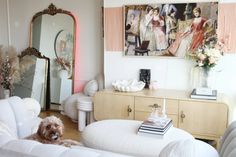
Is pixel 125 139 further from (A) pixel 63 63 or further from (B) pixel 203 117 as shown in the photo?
(A) pixel 63 63

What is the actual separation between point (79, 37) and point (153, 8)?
134cm

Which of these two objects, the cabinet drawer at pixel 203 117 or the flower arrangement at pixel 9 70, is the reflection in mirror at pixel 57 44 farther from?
the cabinet drawer at pixel 203 117

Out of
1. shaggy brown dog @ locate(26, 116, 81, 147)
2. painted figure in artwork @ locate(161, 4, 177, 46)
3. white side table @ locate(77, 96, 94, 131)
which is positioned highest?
painted figure in artwork @ locate(161, 4, 177, 46)

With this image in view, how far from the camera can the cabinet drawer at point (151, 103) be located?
10.6 ft

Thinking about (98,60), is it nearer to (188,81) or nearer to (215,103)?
(188,81)

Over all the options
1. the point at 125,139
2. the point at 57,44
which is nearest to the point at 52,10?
the point at 57,44

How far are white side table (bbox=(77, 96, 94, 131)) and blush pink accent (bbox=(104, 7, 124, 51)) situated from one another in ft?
2.56

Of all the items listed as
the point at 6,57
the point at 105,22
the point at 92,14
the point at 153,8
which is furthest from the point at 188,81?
the point at 6,57

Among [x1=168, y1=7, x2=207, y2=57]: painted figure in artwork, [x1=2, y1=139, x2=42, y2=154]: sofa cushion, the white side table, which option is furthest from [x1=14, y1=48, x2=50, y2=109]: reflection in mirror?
[x1=2, y1=139, x2=42, y2=154]: sofa cushion

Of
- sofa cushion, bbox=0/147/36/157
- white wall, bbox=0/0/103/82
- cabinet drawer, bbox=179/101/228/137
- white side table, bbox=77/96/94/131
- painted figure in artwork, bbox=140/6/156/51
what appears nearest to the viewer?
sofa cushion, bbox=0/147/36/157

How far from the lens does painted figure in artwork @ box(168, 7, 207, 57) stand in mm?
3379

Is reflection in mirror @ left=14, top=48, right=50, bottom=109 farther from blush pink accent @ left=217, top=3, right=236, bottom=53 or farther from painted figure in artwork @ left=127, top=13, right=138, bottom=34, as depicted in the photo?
blush pink accent @ left=217, top=3, right=236, bottom=53

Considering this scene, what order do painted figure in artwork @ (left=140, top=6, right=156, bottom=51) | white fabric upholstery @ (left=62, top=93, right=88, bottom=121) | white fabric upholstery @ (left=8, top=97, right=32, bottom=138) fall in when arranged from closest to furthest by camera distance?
white fabric upholstery @ (left=8, top=97, right=32, bottom=138), painted figure in artwork @ (left=140, top=6, right=156, bottom=51), white fabric upholstery @ (left=62, top=93, right=88, bottom=121)

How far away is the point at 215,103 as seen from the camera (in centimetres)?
302
